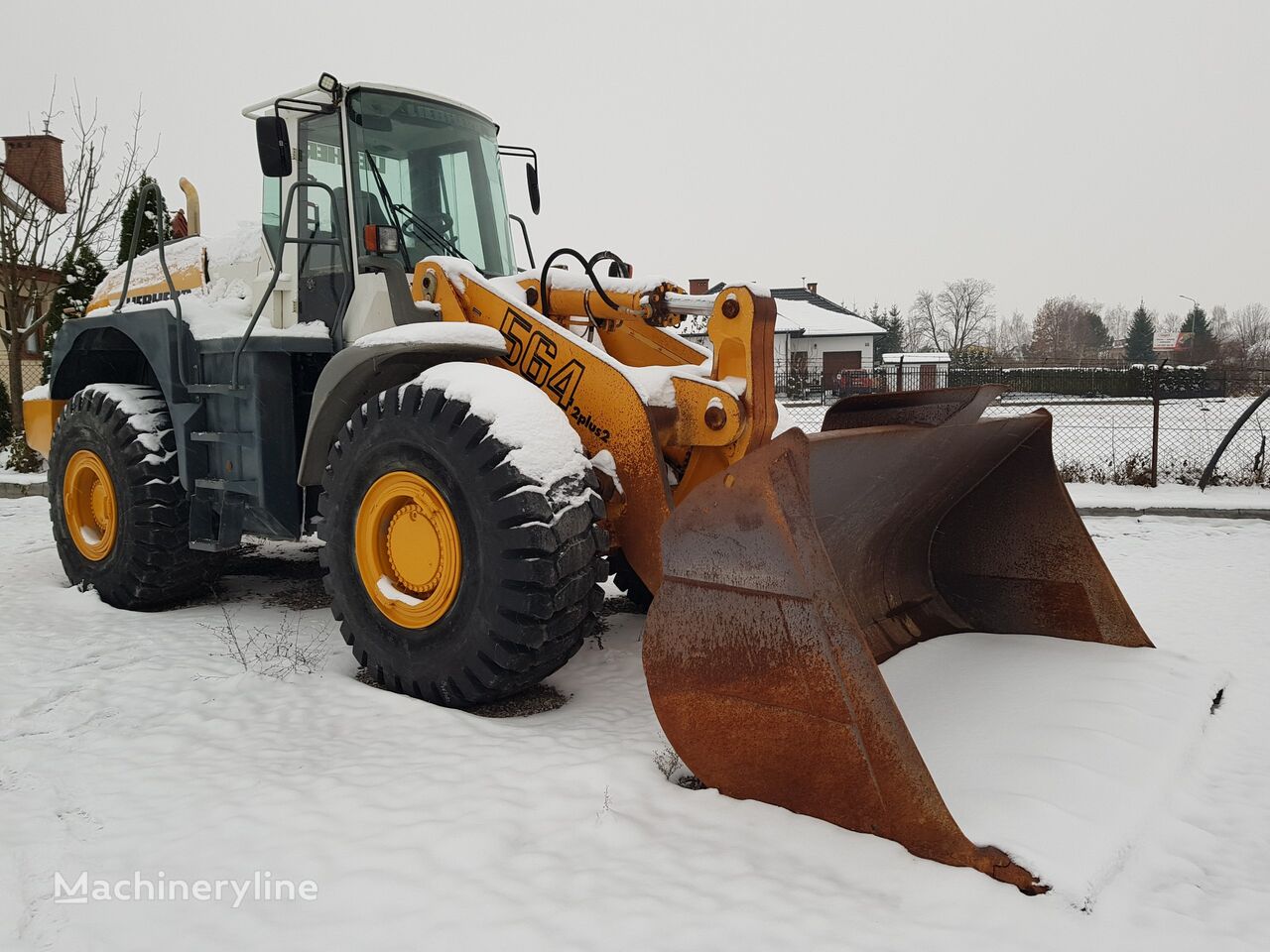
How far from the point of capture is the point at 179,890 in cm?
240

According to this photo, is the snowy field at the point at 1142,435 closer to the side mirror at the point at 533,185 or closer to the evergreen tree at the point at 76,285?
the side mirror at the point at 533,185

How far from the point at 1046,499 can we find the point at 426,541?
2637 millimetres

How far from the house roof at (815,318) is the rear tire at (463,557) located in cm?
Answer: 3667

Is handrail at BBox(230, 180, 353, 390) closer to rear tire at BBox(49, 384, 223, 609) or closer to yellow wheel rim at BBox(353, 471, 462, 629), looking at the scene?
rear tire at BBox(49, 384, 223, 609)

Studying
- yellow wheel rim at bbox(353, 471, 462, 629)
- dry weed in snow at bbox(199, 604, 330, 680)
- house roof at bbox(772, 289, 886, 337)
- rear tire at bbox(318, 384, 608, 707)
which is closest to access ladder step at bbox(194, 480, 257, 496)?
dry weed in snow at bbox(199, 604, 330, 680)

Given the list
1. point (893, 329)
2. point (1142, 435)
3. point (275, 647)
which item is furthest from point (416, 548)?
Result: point (893, 329)

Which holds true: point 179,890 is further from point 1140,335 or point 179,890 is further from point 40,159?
point 1140,335

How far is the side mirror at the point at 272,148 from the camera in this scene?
14.1 feet

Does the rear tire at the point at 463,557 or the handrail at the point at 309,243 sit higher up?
the handrail at the point at 309,243

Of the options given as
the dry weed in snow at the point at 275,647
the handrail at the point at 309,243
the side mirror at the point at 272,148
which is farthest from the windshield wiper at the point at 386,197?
the dry weed in snow at the point at 275,647

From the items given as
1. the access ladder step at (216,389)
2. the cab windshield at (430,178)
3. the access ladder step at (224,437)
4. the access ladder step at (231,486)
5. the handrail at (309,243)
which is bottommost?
the access ladder step at (231,486)

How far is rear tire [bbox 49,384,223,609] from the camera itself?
5352 mm

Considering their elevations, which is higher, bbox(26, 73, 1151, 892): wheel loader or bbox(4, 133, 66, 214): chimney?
bbox(4, 133, 66, 214): chimney

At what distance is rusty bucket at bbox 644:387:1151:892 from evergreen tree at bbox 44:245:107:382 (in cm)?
1516
